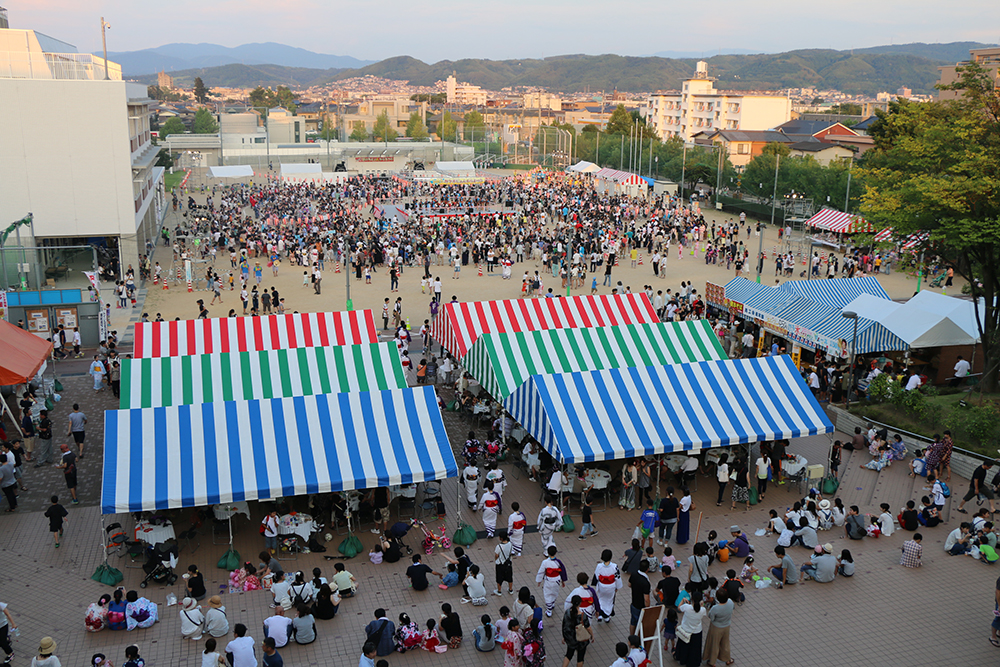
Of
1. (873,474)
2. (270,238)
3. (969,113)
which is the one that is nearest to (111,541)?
(873,474)

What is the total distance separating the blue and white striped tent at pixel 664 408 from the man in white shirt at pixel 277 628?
14.9 feet

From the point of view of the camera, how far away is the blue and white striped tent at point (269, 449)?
10.1m

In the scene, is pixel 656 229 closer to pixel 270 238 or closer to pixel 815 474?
pixel 270 238

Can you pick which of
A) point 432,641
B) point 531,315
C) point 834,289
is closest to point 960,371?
point 834,289

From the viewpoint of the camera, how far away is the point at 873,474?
13.7m

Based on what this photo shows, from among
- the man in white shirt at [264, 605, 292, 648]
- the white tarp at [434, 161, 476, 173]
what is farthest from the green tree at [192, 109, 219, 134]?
the man in white shirt at [264, 605, 292, 648]

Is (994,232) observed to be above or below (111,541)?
above

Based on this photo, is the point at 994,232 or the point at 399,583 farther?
the point at 994,232

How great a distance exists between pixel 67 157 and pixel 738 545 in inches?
1005

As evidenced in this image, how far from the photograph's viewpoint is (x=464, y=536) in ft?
36.4

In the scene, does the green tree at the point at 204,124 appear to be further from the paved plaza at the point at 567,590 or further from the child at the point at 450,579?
the child at the point at 450,579

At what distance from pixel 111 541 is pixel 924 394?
1513 cm

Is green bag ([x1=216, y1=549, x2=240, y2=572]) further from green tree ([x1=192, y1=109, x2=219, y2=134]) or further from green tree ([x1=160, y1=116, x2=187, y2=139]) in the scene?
green tree ([x1=192, y1=109, x2=219, y2=134])

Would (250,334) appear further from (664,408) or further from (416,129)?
(416,129)
